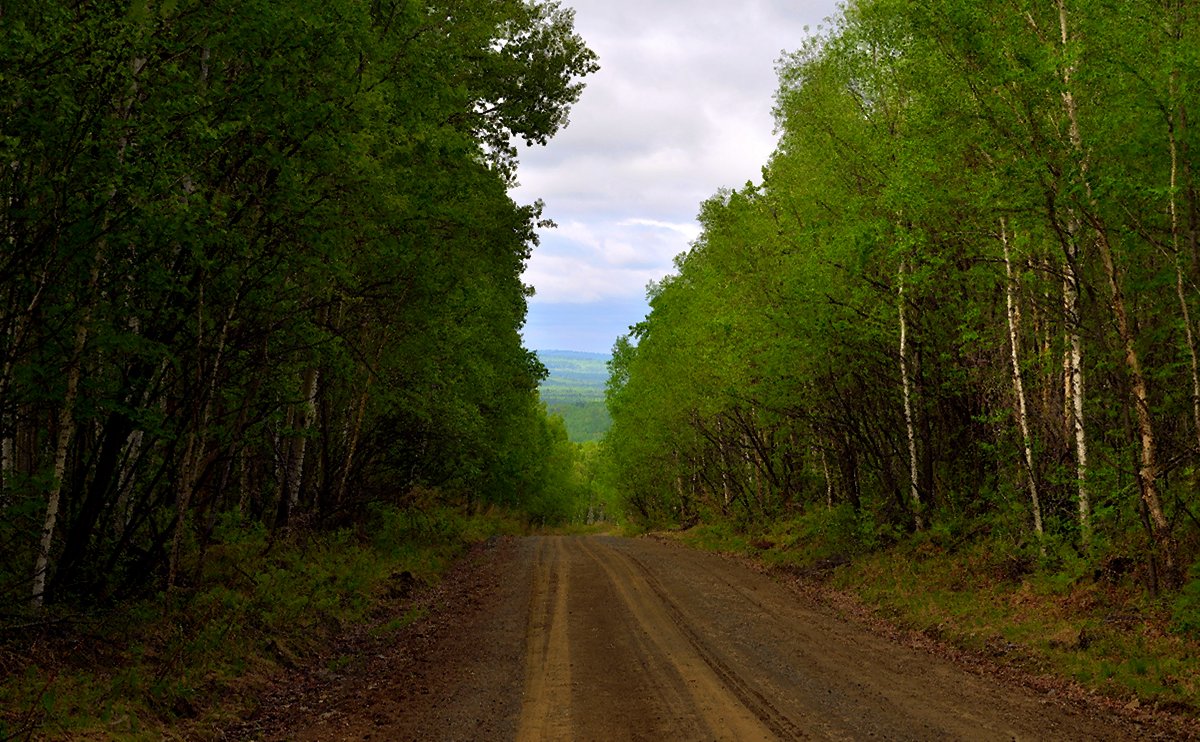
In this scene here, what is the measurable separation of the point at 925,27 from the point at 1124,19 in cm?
324

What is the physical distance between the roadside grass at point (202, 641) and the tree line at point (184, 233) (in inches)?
24.1

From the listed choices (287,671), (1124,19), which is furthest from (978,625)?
(287,671)

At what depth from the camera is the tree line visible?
769 centimetres

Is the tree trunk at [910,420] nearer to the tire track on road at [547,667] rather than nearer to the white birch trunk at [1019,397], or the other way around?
the white birch trunk at [1019,397]

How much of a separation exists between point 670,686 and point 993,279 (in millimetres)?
11059

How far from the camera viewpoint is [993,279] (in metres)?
15.5

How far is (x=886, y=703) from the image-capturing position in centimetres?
904

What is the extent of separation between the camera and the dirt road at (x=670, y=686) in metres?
8.12

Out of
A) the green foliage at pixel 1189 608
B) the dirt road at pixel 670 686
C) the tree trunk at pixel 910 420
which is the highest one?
the tree trunk at pixel 910 420

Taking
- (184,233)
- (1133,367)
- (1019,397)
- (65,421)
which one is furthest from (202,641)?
(1019,397)

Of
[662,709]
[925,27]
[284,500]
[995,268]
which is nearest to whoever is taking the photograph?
[662,709]

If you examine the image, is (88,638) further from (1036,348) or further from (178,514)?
(1036,348)

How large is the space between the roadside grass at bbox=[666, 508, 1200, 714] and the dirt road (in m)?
1.21

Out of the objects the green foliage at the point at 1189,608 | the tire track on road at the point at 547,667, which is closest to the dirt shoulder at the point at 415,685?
the tire track on road at the point at 547,667
